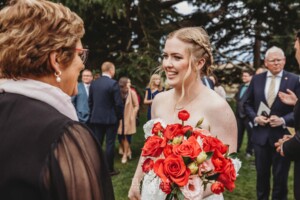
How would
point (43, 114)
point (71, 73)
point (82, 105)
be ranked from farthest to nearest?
point (82, 105)
point (71, 73)
point (43, 114)

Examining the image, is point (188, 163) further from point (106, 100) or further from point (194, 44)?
point (106, 100)

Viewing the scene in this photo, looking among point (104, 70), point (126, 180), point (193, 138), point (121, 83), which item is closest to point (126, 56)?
point (121, 83)

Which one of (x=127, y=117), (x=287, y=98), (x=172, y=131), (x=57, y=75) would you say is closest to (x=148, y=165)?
(x=172, y=131)

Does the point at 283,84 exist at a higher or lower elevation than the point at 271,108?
higher

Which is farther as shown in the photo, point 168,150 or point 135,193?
point 135,193

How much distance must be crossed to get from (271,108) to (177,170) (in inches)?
135

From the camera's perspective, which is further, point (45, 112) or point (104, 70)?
point (104, 70)

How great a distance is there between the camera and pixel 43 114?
134cm

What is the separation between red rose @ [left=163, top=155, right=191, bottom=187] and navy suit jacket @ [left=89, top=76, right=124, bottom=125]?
5.57 metres

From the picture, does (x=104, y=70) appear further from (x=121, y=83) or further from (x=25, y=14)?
(x=25, y=14)

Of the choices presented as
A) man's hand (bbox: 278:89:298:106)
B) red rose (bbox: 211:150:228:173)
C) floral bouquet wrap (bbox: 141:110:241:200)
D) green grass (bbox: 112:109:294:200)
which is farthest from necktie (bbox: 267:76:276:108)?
red rose (bbox: 211:150:228:173)

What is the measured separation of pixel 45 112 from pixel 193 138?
1159mm

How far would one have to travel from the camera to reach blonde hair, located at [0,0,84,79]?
1.45 meters

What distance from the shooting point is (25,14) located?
1.46 meters
